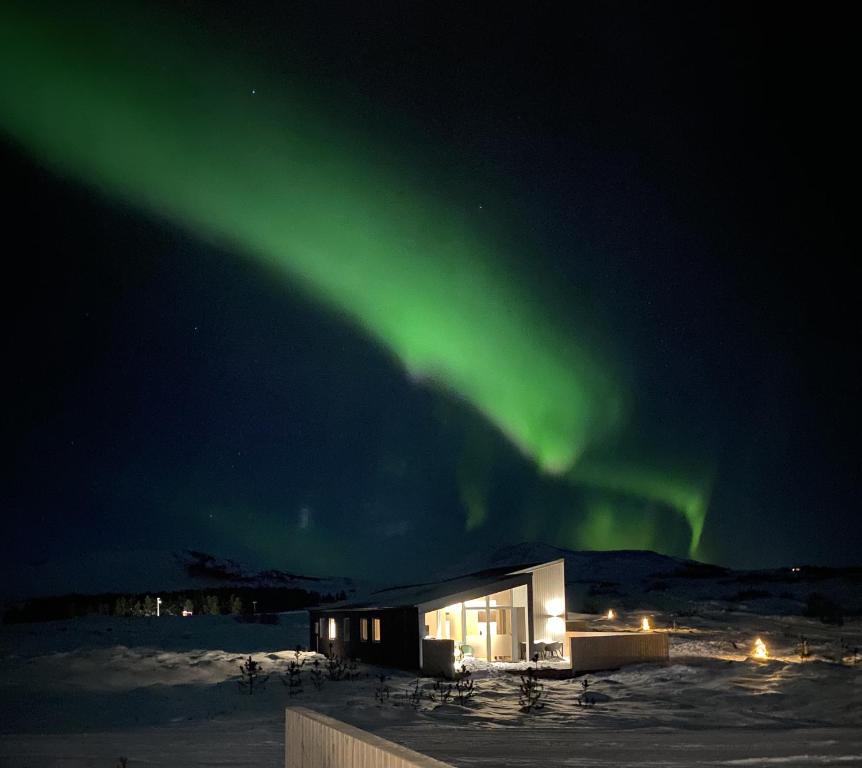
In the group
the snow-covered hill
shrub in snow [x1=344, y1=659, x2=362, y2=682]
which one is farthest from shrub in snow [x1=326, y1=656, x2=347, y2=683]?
the snow-covered hill

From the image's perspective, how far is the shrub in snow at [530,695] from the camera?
1750 centimetres

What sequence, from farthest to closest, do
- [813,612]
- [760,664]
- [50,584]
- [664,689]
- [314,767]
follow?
[50,584] → [813,612] → [760,664] → [664,689] → [314,767]

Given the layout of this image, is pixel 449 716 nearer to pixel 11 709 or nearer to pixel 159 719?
pixel 159 719

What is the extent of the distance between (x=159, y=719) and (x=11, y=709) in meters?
3.23

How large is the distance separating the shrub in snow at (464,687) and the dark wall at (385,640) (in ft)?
5.08

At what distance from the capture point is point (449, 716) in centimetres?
1647

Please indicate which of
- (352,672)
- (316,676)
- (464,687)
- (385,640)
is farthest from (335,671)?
(464,687)

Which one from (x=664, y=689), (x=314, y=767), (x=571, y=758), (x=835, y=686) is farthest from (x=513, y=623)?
(x=314, y=767)

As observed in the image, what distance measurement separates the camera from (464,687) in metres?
19.8

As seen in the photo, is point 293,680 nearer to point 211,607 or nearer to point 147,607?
point 211,607

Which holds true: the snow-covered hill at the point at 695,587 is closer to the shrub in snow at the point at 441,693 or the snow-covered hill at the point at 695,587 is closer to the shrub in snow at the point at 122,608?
the shrub in snow at the point at 441,693

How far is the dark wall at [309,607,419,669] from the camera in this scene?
951 inches

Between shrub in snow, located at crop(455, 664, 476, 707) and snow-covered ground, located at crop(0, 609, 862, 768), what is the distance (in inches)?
8.3

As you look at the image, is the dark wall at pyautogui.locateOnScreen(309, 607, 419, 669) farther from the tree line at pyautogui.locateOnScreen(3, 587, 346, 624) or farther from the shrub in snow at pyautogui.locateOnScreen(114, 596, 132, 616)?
the shrub in snow at pyautogui.locateOnScreen(114, 596, 132, 616)
